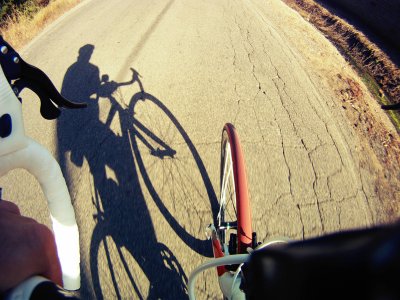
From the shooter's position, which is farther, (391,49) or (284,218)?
(391,49)

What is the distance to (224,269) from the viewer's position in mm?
1974

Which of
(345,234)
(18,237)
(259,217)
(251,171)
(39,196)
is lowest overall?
(39,196)

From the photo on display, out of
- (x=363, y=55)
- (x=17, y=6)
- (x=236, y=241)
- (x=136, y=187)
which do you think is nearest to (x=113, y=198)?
(x=136, y=187)

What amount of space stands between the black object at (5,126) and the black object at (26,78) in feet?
0.72

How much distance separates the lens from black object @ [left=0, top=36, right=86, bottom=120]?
1.15m

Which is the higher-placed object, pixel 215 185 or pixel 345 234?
pixel 345 234

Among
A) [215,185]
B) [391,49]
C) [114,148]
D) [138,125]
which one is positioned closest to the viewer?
[215,185]

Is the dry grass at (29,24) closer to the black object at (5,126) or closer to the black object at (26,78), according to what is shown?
the black object at (26,78)

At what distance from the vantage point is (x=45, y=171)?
115cm

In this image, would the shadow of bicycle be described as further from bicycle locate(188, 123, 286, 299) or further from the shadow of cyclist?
bicycle locate(188, 123, 286, 299)

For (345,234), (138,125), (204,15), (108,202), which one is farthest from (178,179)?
(204,15)

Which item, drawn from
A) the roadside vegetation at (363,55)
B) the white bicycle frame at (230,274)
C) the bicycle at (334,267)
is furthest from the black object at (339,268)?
the roadside vegetation at (363,55)

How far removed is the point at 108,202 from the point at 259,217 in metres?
1.68

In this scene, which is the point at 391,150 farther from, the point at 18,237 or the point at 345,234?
the point at 18,237
